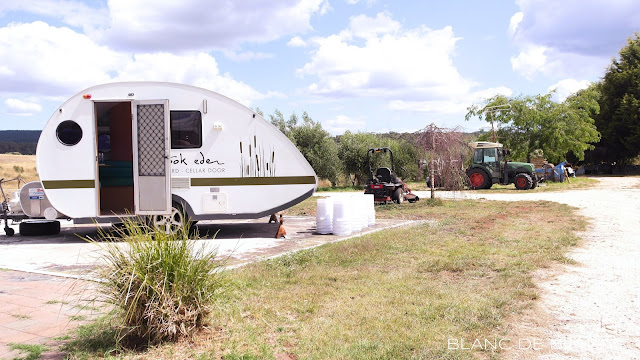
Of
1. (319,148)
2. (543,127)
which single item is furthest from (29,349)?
(543,127)

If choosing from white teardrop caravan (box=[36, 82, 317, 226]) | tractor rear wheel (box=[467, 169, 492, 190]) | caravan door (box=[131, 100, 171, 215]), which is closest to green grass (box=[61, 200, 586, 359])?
white teardrop caravan (box=[36, 82, 317, 226])

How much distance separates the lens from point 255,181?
9844mm

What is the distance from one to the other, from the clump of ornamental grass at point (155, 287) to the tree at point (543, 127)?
31.7 meters

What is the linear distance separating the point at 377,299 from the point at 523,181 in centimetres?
1991

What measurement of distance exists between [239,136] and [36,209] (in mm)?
4223

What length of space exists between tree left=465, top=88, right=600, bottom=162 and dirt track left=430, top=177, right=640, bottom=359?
83.1ft

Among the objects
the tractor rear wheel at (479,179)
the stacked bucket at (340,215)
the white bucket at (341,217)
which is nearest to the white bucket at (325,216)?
the stacked bucket at (340,215)

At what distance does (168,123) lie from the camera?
952 cm

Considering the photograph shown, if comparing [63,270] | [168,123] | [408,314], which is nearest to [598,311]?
[408,314]

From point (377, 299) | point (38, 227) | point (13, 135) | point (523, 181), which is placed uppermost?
point (13, 135)

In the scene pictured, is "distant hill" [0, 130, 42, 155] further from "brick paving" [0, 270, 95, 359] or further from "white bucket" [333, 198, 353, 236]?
"brick paving" [0, 270, 95, 359]

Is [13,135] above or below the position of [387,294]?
above

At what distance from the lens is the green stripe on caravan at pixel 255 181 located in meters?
9.71

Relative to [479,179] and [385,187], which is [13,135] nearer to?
[479,179]
